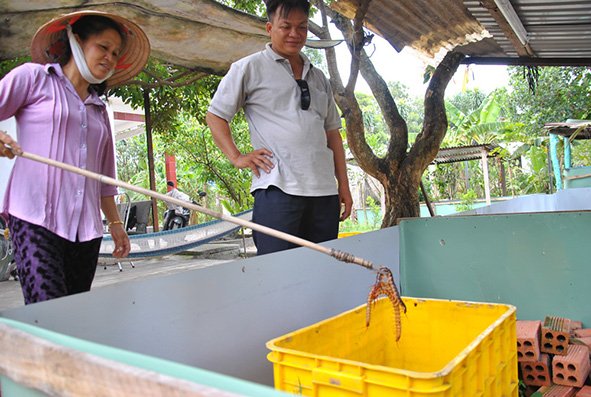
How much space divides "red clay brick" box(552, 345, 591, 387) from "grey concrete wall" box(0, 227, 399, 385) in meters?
0.94

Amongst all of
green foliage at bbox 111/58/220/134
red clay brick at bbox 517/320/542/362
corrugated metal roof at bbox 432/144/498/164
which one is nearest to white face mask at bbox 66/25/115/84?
red clay brick at bbox 517/320/542/362

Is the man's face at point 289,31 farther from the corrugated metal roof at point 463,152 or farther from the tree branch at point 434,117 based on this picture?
the corrugated metal roof at point 463,152

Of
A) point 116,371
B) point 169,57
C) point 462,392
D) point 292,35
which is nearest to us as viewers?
point 116,371

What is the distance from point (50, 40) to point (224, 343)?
1.26m

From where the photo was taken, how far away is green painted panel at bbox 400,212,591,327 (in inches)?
109

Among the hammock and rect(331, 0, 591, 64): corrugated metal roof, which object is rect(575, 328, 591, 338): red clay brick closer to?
rect(331, 0, 591, 64): corrugated metal roof

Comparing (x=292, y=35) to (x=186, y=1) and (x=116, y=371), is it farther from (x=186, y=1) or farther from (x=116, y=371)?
(x=116, y=371)

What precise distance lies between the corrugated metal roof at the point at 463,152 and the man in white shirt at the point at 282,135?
13.1 m

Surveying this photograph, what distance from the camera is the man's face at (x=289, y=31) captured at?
2.57 m

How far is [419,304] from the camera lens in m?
2.27

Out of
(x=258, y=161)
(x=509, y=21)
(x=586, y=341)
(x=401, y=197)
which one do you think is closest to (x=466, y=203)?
(x=401, y=197)

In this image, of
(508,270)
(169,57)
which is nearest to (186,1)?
(169,57)

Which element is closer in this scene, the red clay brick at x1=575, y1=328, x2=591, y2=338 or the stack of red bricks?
the stack of red bricks

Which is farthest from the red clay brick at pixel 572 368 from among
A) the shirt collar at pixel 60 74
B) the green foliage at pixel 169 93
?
the green foliage at pixel 169 93
